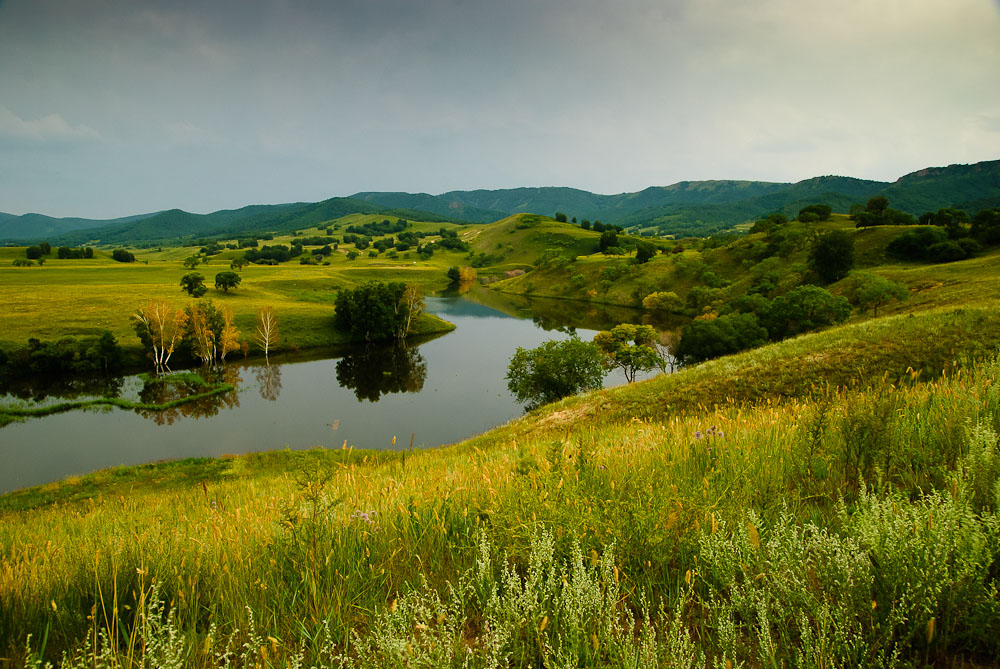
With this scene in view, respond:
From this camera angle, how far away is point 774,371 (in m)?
19.6

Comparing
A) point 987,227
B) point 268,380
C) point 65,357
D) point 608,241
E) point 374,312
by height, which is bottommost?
point 268,380

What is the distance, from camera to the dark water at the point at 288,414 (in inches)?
1212

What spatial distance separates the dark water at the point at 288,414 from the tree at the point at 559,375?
258cm

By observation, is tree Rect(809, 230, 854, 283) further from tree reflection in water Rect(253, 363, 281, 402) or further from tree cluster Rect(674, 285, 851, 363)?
tree reflection in water Rect(253, 363, 281, 402)

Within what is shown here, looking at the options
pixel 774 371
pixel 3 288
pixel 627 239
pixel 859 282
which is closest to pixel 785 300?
pixel 859 282

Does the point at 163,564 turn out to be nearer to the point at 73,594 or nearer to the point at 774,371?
the point at 73,594

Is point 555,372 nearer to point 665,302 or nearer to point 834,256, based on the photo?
point 665,302

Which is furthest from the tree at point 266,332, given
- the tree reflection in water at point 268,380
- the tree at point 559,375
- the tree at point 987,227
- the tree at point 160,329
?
the tree at point 987,227

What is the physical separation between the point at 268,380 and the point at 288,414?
12.4 meters

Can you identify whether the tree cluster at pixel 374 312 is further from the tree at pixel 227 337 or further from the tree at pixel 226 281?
the tree at pixel 226 281

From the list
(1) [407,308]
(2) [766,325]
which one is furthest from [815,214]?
(1) [407,308]

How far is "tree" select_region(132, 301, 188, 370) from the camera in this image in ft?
159

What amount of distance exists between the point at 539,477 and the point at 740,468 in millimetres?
1722

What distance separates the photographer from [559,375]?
40469 mm
